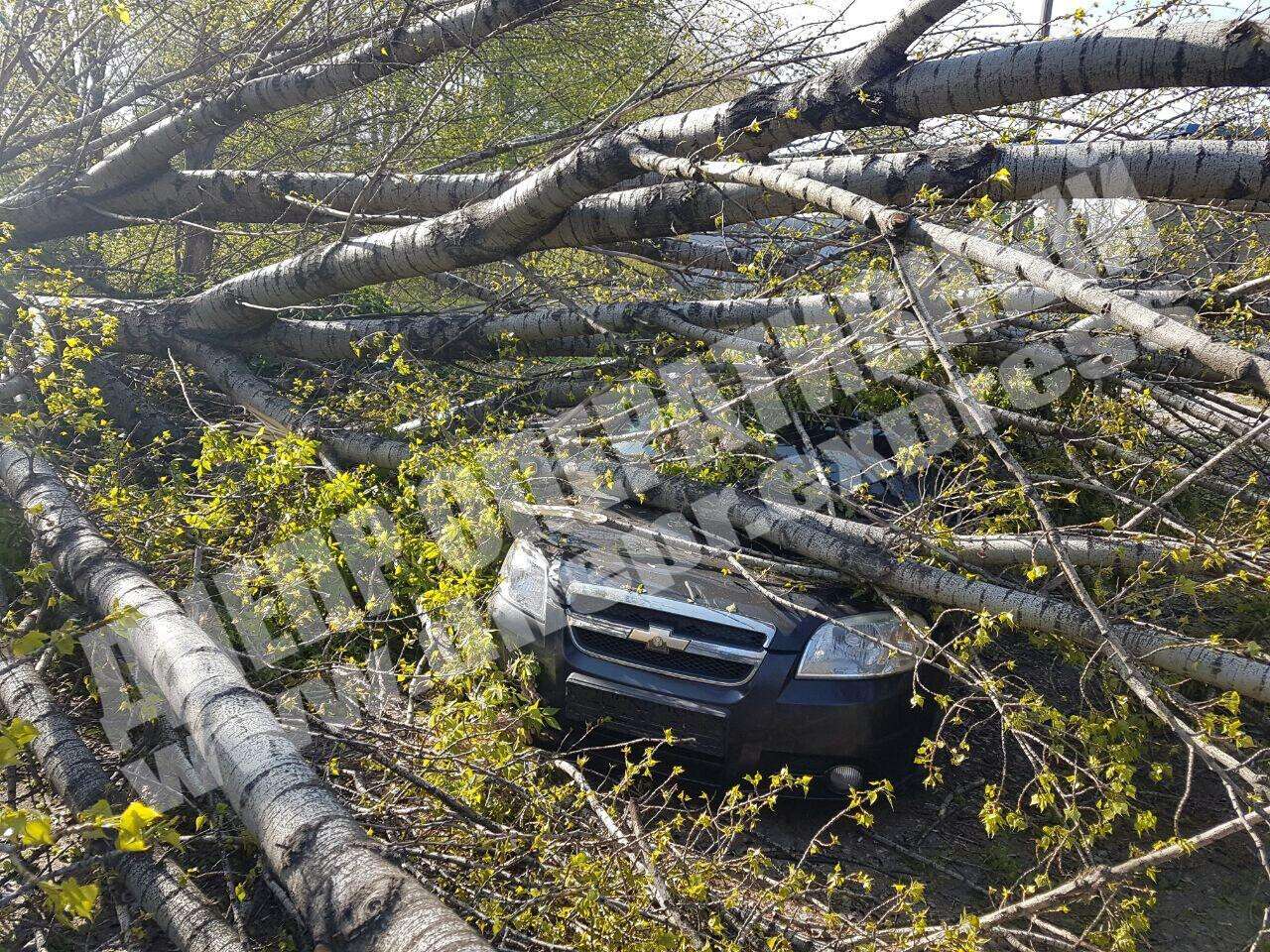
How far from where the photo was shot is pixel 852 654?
3789 mm

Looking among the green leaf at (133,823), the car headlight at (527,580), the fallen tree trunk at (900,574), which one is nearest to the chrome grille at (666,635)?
the car headlight at (527,580)

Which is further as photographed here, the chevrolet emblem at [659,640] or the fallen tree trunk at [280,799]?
the chevrolet emblem at [659,640]

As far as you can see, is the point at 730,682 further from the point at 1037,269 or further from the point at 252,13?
the point at 252,13

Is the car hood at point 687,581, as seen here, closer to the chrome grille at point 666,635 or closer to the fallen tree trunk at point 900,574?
the chrome grille at point 666,635

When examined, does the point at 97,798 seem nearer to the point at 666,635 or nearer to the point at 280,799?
the point at 280,799

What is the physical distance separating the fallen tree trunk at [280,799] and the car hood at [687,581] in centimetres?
141

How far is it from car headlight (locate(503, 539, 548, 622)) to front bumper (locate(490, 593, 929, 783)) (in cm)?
33

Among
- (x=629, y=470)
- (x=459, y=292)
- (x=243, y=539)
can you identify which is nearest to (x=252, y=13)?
(x=459, y=292)

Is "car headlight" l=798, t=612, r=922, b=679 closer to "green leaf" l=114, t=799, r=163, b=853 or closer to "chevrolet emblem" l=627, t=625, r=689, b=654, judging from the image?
"chevrolet emblem" l=627, t=625, r=689, b=654

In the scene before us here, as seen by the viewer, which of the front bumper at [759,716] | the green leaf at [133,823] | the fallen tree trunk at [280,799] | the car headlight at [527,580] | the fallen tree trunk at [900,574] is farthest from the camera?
the car headlight at [527,580]

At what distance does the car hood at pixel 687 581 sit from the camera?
385cm

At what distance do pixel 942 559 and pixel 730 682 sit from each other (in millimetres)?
1022

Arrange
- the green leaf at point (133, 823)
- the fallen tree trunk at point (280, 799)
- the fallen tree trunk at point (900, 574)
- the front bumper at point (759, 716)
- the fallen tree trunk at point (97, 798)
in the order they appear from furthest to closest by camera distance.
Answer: the front bumper at point (759, 716)
the fallen tree trunk at point (900, 574)
the fallen tree trunk at point (97, 798)
the fallen tree trunk at point (280, 799)
the green leaf at point (133, 823)

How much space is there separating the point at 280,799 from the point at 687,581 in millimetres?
1833
